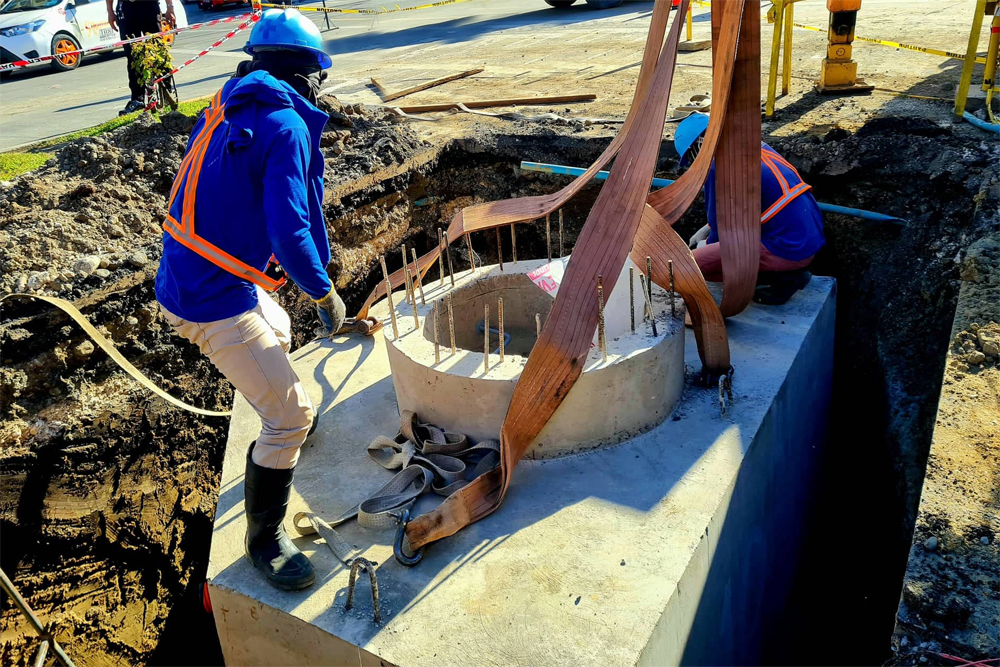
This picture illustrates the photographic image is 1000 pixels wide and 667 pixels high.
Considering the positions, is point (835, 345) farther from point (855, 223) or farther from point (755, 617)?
point (755, 617)

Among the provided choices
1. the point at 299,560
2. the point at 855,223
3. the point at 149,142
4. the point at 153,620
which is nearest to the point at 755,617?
the point at 299,560

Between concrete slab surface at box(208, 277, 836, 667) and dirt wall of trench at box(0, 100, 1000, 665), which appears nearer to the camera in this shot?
concrete slab surface at box(208, 277, 836, 667)

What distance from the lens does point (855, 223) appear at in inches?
229

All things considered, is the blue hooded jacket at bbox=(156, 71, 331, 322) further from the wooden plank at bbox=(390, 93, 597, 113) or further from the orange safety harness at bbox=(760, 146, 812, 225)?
the wooden plank at bbox=(390, 93, 597, 113)

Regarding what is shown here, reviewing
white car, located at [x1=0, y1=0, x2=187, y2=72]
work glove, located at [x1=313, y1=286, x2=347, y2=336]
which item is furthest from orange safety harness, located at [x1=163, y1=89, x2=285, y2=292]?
white car, located at [x1=0, y1=0, x2=187, y2=72]

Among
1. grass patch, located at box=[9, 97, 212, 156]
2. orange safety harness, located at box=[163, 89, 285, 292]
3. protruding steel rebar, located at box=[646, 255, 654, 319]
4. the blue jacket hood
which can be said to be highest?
the blue jacket hood

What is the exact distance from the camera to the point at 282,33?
9.48 feet

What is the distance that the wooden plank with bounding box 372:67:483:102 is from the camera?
9.45 m

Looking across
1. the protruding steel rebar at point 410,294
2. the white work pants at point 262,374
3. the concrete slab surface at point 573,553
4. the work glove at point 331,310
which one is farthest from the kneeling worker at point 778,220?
the white work pants at point 262,374

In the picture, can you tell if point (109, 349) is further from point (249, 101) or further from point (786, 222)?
point (786, 222)

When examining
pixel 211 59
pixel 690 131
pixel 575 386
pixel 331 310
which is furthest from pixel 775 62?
pixel 211 59

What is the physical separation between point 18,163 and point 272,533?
5.96 m

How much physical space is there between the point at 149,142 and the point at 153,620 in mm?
3827

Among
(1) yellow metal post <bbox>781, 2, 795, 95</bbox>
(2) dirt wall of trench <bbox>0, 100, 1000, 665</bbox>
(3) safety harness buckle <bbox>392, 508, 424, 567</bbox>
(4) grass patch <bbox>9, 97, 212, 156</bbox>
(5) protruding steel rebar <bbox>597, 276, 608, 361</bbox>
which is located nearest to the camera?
(3) safety harness buckle <bbox>392, 508, 424, 567</bbox>
